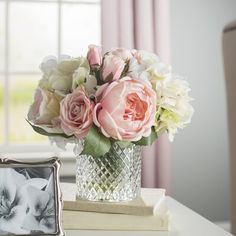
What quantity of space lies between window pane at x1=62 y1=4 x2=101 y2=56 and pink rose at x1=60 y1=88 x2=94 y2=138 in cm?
157

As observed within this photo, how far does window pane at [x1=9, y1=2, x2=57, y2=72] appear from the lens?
2658 mm

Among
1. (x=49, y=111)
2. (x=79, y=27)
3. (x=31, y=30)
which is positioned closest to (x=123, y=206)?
(x=49, y=111)

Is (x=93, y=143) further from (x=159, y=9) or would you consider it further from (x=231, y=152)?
(x=159, y=9)

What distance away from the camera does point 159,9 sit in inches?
86.3

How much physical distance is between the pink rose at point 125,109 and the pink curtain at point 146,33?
1188mm

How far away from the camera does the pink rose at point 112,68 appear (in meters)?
0.98

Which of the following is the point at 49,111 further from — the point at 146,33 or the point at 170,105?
the point at 146,33

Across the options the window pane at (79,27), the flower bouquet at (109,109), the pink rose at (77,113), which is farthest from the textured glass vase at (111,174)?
the window pane at (79,27)

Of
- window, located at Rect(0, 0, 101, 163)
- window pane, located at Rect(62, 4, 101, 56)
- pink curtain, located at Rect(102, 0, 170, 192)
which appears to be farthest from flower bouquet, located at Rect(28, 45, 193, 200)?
window pane, located at Rect(62, 4, 101, 56)

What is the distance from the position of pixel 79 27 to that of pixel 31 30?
0.80 metres

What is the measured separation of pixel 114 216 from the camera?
1.00 m

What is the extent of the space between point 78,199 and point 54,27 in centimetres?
200

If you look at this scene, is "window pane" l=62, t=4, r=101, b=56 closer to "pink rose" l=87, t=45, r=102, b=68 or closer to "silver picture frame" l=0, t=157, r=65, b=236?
"pink rose" l=87, t=45, r=102, b=68

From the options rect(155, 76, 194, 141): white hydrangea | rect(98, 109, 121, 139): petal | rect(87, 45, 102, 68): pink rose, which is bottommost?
rect(98, 109, 121, 139): petal
